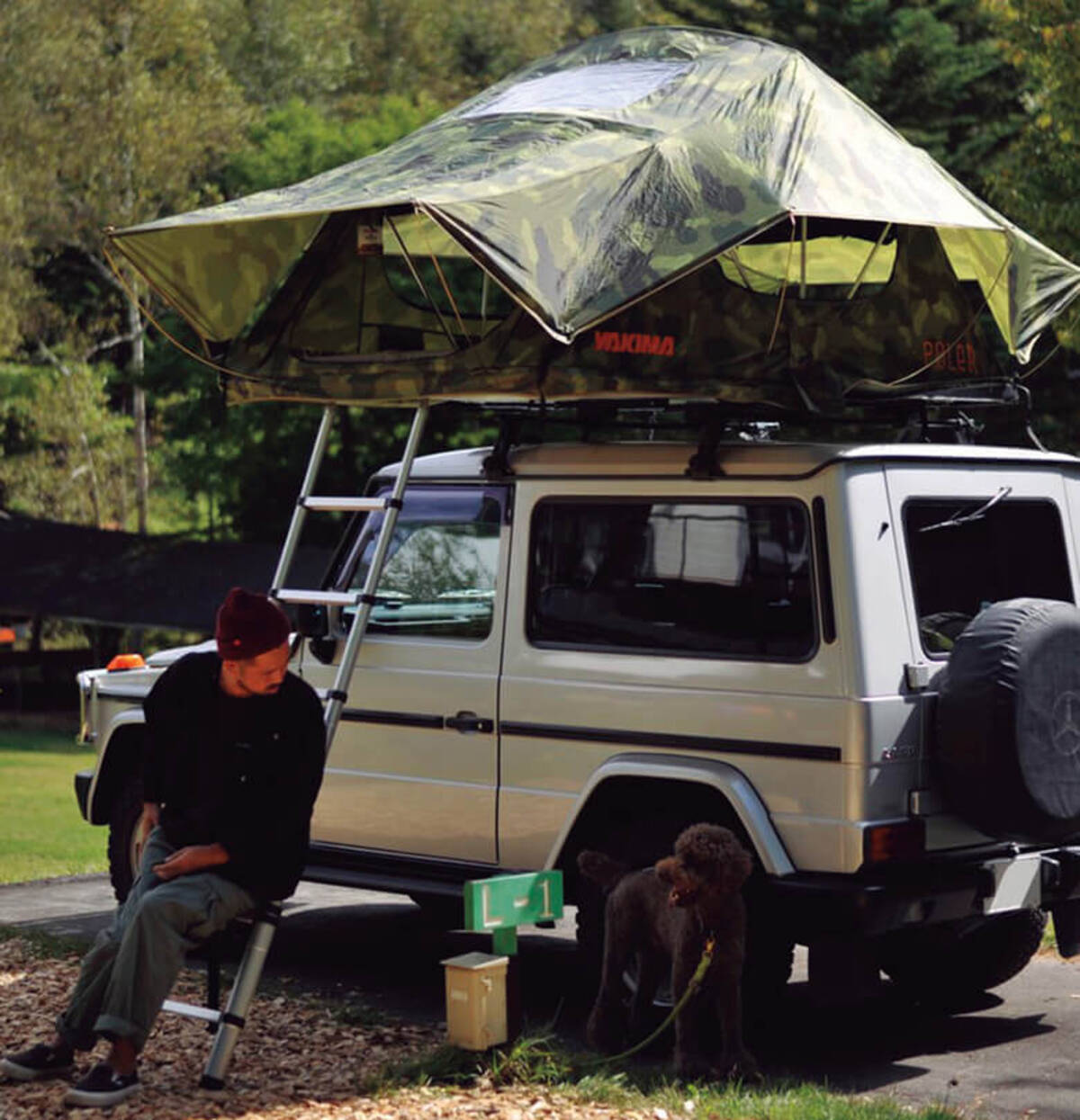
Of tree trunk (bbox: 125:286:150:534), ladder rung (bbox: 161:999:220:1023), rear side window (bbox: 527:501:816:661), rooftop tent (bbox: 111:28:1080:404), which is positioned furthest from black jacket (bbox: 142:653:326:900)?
tree trunk (bbox: 125:286:150:534)

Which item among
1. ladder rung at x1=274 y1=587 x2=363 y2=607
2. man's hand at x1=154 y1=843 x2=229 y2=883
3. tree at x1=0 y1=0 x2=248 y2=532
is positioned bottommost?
man's hand at x1=154 y1=843 x2=229 y2=883

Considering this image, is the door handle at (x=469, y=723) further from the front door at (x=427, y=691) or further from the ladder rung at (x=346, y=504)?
the ladder rung at (x=346, y=504)

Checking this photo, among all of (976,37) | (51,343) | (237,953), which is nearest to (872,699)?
(237,953)

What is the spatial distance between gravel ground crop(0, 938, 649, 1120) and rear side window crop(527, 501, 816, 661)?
1.69 meters

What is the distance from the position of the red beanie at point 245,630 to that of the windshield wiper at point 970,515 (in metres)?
2.49

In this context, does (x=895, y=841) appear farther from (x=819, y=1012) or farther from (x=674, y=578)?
(x=819, y=1012)

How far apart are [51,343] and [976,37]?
1054 inches

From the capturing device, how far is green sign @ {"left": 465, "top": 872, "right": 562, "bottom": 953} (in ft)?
21.8

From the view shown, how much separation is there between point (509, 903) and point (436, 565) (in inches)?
78.3

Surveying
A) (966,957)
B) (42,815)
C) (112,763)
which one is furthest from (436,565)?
(42,815)

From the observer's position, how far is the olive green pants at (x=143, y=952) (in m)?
6.30

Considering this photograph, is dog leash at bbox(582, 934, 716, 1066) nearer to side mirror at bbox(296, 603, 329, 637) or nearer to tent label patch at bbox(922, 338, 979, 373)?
side mirror at bbox(296, 603, 329, 637)

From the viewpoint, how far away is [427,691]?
26.7 feet

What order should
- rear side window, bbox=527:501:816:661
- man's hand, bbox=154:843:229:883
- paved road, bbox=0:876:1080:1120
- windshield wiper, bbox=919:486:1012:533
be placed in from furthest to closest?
1. windshield wiper, bbox=919:486:1012:533
2. rear side window, bbox=527:501:816:661
3. paved road, bbox=0:876:1080:1120
4. man's hand, bbox=154:843:229:883
